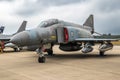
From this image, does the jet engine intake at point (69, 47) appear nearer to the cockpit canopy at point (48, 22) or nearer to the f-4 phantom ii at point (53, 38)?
the f-4 phantom ii at point (53, 38)

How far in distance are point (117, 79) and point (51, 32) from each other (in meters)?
6.95

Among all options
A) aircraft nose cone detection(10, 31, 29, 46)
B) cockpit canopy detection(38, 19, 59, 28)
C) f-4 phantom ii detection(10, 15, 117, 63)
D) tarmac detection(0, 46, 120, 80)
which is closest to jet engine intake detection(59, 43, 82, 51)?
f-4 phantom ii detection(10, 15, 117, 63)

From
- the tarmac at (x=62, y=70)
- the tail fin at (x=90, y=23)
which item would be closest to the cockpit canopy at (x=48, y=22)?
the tarmac at (x=62, y=70)

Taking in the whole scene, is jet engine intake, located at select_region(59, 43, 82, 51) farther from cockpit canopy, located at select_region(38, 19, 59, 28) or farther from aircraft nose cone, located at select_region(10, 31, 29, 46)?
aircraft nose cone, located at select_region(10, 31, 29, 46)

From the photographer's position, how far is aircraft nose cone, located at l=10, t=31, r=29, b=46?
1053 centimetres

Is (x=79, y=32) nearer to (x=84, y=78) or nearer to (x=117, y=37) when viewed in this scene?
(x=117, y=37)

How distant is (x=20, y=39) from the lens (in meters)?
10.6

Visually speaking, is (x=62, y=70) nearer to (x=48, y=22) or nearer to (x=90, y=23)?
(x=48, y=22)

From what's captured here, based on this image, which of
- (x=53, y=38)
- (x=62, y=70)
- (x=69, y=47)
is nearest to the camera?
(x=62, y=70)

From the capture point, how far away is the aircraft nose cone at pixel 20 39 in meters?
10.5

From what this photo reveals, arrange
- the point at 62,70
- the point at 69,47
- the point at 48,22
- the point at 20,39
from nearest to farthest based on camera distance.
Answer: the point at 62,70
the point at 20,39
the point at 48,22
the point at 69,47


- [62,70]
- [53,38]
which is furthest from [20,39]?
[53,38]

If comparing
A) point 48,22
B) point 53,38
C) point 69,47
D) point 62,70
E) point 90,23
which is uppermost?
point 90,23

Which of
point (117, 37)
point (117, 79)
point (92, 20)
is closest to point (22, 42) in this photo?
point (117, 79)
